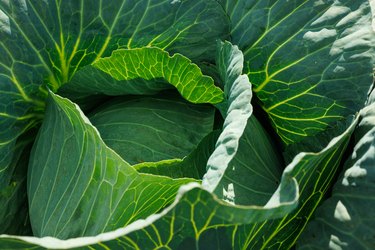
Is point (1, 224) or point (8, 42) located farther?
point (1, 224)

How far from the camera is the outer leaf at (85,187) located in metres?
1.52

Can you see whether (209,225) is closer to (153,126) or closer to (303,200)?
(303,200)

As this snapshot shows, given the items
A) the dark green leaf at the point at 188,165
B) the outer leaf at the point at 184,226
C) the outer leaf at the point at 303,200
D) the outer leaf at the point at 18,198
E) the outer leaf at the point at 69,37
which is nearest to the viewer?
the outer leaf at the point at 184,226

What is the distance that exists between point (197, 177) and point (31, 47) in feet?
2.33

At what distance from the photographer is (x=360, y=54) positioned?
1759 millimetres

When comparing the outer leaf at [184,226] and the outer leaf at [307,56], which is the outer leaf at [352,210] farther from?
the outer leaf at [184,226]

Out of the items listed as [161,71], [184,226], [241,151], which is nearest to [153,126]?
[161,71]

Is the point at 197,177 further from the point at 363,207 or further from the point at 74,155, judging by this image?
the point at 363,207

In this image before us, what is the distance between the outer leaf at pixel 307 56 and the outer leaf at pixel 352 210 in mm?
194

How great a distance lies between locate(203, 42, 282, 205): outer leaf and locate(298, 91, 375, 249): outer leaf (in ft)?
0.70

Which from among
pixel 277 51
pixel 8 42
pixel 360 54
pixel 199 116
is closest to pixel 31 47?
pixel 8 42

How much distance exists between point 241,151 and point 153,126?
343mm

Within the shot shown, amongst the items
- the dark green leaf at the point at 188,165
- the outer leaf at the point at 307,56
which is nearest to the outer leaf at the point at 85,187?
the dark green leaf at the point at 188,165

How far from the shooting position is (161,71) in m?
1.81
